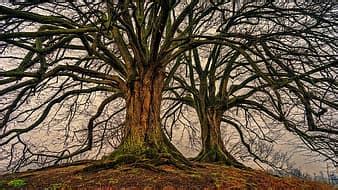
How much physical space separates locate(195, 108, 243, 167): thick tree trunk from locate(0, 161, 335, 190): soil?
115 inches

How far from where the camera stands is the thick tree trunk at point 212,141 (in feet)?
39.5

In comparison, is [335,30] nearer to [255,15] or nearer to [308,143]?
[255,15]

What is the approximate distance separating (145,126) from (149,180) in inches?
85.4

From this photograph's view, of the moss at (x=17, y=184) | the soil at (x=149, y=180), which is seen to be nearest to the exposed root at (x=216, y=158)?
the soil at (x=149, y=180)

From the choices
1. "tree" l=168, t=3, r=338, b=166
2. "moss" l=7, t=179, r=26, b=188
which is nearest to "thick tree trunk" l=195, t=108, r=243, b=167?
"tree" l=168, t=3, r=338, b=166

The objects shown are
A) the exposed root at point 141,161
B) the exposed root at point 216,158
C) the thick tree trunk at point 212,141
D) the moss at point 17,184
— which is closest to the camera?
the moss at point 17,184

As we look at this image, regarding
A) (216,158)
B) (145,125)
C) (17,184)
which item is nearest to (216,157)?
(216,158)

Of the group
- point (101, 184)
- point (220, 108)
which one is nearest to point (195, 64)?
point (220, 108)

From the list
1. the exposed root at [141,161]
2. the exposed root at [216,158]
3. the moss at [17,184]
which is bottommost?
the moss at [17,184]

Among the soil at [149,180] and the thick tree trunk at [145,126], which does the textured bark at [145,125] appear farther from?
the soil at [149,180]

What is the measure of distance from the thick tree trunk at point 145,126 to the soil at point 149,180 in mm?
476

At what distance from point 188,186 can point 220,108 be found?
595 centimetres

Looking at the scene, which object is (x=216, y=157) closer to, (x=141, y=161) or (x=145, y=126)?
(x=145, y=126)

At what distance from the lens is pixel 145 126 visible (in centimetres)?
941
